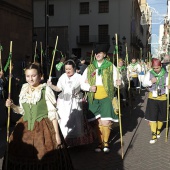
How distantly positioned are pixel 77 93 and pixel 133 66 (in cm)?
1064

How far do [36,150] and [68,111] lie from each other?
2.05 meters

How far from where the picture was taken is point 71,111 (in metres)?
6.09

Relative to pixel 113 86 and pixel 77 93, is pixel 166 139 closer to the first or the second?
pixel 113 86

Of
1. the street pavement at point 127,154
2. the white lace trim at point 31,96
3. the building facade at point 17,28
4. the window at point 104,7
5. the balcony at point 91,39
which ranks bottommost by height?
the street pavement at point 127,154

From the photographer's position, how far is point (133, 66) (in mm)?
16484

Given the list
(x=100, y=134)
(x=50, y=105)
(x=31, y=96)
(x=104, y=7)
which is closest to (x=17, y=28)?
(x=100, y=134)

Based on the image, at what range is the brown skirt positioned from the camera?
403cm

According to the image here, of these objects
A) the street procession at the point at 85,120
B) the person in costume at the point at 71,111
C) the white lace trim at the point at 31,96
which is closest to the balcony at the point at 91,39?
the street procession at the point at 85,120

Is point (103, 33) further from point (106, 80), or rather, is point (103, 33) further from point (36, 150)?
point (36, 150)

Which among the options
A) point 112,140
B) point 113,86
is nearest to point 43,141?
point 113,86

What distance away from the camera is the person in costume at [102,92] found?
6105 millimetres

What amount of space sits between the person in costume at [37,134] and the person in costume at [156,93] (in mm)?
3107

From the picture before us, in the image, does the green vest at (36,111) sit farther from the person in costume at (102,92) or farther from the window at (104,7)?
the window at (104,7)

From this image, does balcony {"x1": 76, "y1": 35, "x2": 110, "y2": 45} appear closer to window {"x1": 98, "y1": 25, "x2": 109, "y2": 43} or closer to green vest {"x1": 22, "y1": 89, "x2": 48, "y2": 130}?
window {"x1": 98, "y1": 25, "x2": 109, "y2": 43}
